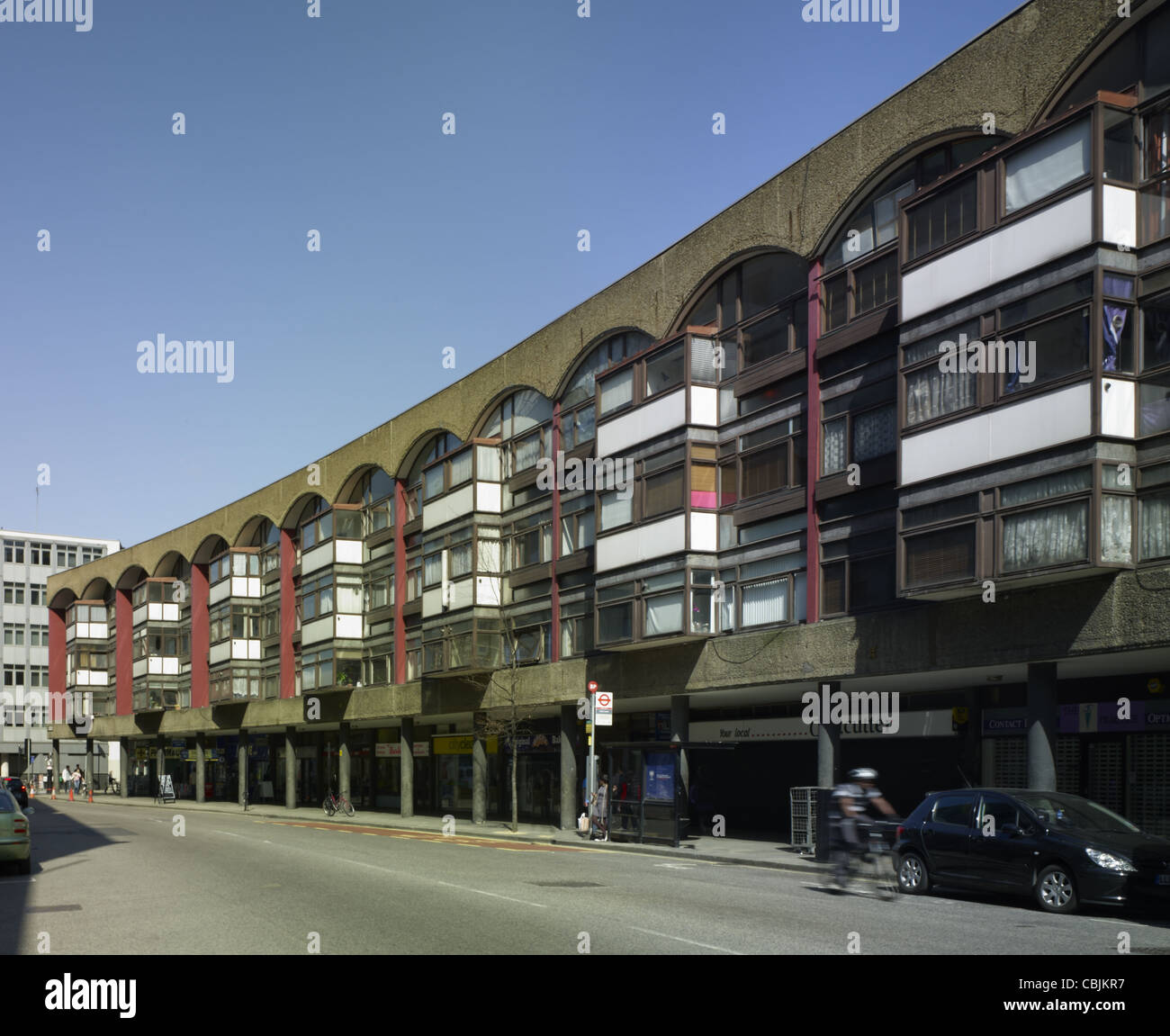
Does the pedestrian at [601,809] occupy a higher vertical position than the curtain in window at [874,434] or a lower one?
lower

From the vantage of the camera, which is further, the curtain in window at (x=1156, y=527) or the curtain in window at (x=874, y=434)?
the curtain in window at (x=874, y=434)

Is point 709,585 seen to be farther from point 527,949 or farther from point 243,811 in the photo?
point 243,811

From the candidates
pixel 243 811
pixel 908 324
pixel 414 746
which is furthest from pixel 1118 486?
pixel 243 811

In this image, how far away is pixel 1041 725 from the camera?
23438 millimetres

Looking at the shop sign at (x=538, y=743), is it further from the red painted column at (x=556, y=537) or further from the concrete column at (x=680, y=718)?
the concrete column at (x=680, y=718)

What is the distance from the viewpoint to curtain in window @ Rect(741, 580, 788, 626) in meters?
31.4

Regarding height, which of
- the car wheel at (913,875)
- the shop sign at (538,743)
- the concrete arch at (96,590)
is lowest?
the shop sign at (538,743)

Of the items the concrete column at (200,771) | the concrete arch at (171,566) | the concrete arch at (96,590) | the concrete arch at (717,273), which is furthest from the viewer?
the concrete arch at (96,590)

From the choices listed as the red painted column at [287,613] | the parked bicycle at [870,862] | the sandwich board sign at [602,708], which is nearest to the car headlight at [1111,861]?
the parked bicycle at [870,862]

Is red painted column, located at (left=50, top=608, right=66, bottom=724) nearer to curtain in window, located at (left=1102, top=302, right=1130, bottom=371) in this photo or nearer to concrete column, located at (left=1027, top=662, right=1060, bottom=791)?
concrete column, located at (left=1027, top=662, right=1060, bottom=791)

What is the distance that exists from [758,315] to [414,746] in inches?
1190

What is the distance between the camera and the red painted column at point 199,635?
77.9 metres

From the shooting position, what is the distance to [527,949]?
40.6 feet

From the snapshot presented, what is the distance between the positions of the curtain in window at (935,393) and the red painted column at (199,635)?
2343 inches
